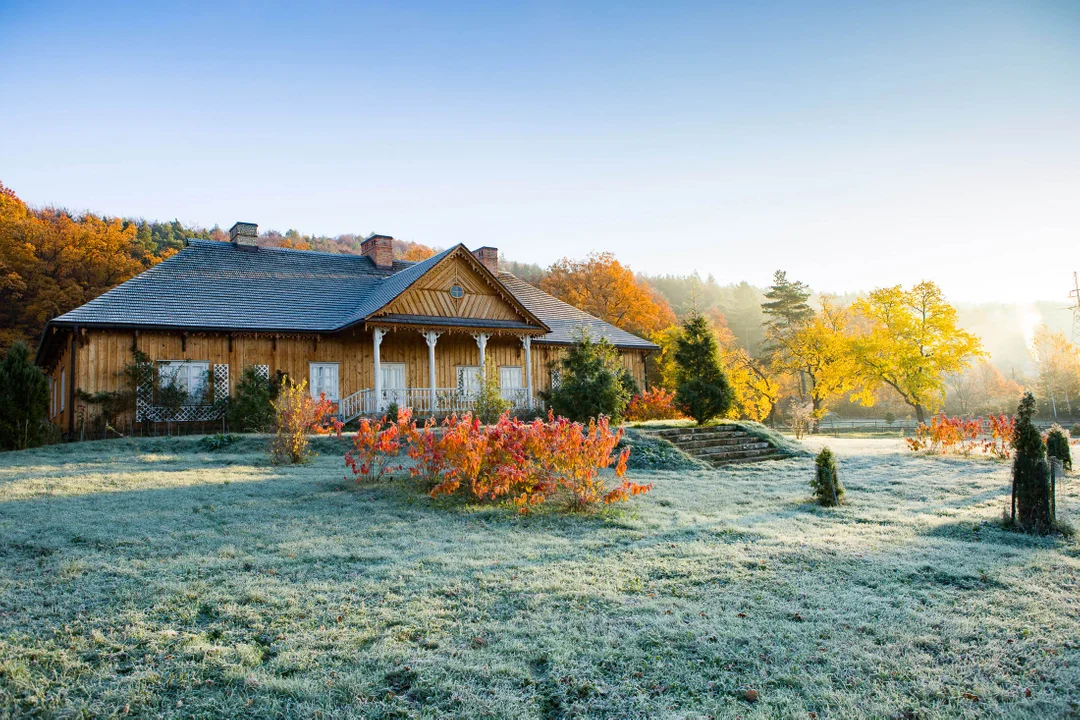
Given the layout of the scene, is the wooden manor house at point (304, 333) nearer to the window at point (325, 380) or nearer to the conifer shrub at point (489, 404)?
the window at point (325, 380)

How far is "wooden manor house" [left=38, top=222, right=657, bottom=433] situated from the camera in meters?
18.4

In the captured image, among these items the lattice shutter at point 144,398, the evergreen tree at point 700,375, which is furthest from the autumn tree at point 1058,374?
the lattice shutter at point 144,398

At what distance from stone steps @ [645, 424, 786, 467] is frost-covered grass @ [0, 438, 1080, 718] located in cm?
702

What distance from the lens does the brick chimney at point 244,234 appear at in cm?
2380

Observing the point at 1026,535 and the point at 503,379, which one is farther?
the point at 503,379

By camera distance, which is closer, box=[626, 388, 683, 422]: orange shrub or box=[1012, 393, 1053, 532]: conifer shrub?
box=[1012, 393, 1053, 532]: conifer shrub

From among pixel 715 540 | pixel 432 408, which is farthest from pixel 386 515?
pixel 432 408

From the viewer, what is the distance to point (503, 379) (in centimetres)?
2488

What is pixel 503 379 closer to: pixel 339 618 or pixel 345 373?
pixel 345 373

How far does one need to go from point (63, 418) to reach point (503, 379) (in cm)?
1442

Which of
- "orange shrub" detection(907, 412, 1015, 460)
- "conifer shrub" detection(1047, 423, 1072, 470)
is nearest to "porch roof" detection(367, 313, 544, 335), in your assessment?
"orange shrub" detection(907, 412, 1015, 460)

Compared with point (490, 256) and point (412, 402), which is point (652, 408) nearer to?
point (412, 402)

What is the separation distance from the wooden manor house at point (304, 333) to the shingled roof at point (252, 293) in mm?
47

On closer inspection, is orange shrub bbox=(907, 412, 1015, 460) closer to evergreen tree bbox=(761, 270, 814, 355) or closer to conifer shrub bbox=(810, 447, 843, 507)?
conifer shrub bbox=(810, 447, 843, 507)
